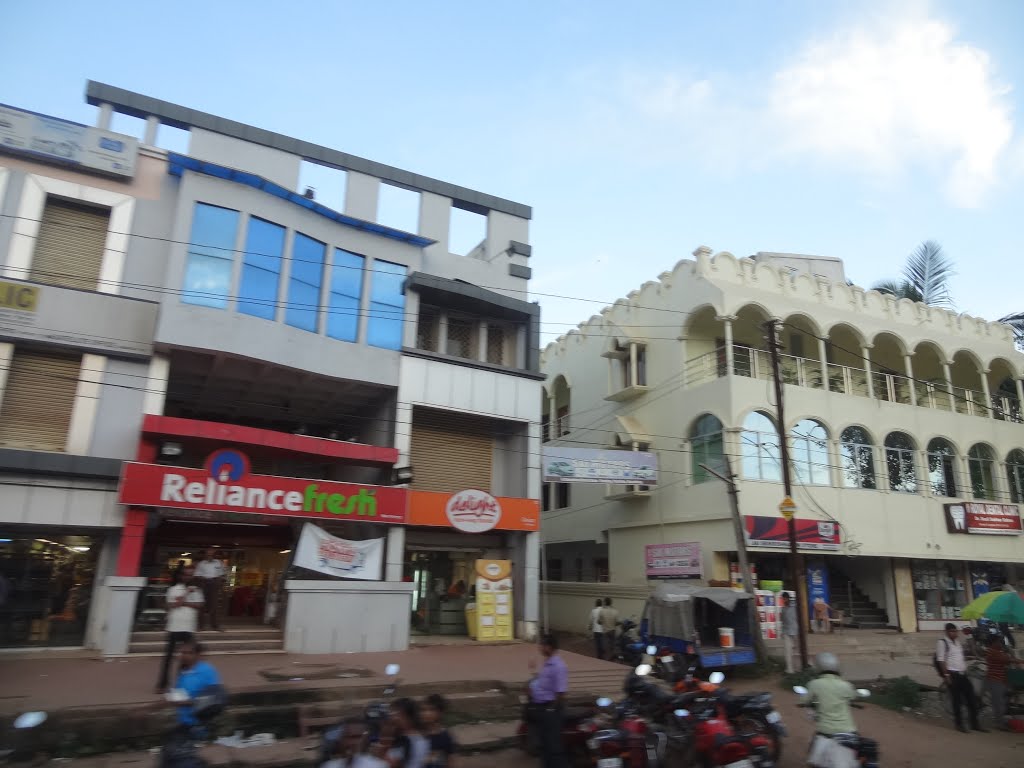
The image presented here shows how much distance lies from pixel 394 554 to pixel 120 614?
19.6 ft

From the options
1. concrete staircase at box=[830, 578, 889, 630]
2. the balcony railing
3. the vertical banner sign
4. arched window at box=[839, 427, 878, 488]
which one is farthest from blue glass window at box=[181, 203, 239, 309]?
concrete staircase at box=[830, 578, 889, 630]

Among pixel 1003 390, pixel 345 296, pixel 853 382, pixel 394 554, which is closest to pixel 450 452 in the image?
pixel 394 554

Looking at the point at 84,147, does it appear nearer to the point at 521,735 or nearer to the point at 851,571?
the point at 521,735

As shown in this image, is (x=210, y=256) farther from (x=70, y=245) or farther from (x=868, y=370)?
(x=868, y=370)

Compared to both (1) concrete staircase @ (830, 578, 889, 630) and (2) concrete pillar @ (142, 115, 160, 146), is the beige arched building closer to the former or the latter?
(1) concrete staircase @ (830, 578, 889, 630)

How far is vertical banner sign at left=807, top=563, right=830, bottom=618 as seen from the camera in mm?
23750

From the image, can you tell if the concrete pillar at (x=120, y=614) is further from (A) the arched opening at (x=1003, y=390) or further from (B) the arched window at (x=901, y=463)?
(A) the arched opening at (x=1003, y=390)

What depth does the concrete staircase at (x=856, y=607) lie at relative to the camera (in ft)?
81.6

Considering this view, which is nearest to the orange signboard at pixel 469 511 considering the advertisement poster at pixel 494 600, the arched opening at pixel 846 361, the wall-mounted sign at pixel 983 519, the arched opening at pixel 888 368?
the advertisement poster at pixel 494 600

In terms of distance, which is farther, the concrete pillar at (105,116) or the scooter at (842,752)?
the concrete pillar at (105,116)

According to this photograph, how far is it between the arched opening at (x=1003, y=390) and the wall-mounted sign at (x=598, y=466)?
17.2 m

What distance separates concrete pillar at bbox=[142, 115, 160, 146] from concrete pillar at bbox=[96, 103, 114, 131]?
30.4 inches

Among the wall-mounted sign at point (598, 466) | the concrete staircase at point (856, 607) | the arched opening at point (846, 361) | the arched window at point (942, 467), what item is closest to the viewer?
the wall-mounted sign at point (598, 466)

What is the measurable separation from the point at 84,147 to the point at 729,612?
61.6 feet
